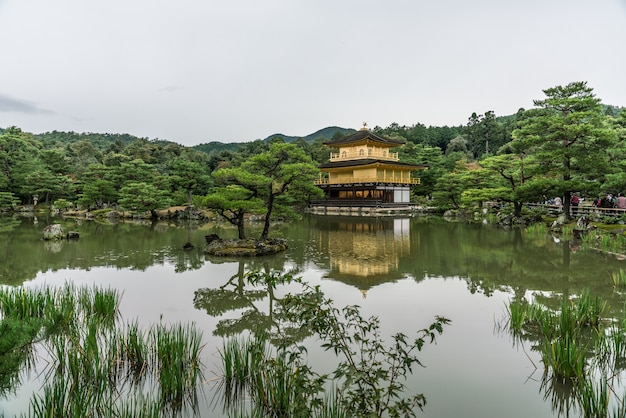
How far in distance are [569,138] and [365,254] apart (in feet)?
39.0

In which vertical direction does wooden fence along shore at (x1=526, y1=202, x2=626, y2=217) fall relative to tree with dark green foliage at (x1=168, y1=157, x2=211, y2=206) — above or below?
below

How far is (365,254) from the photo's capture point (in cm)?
1235

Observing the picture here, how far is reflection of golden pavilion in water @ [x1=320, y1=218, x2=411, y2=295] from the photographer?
29.8ft

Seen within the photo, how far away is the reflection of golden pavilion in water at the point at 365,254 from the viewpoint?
9.08 m

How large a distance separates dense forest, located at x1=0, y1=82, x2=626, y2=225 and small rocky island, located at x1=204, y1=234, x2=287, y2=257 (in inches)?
43.3

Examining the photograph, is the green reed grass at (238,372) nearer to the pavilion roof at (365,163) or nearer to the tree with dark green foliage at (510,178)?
the tree with dark green foliage at (510,178)

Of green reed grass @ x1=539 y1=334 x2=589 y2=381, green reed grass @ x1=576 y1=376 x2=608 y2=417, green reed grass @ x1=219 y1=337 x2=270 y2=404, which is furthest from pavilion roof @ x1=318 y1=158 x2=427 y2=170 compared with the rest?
green reed grass @ x1=576 y1=376 x2=608 y2=417

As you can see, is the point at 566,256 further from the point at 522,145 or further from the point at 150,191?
the point at 150,191

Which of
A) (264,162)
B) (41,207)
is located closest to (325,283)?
(264,162)

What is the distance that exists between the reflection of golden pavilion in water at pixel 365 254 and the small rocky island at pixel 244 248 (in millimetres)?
1913

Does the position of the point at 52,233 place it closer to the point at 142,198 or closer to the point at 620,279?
the point at 142,198

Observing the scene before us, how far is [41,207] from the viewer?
33469mm

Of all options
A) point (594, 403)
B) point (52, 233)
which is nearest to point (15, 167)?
point (52, 233)

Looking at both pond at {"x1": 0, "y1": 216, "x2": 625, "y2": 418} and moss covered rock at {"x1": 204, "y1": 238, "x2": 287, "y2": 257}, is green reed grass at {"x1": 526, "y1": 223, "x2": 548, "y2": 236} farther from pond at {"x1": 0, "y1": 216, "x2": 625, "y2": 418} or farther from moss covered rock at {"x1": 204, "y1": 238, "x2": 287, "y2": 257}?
moss covered rock at {"x1": 204, "y1": 238, "x2": 287, "y2": 257}
